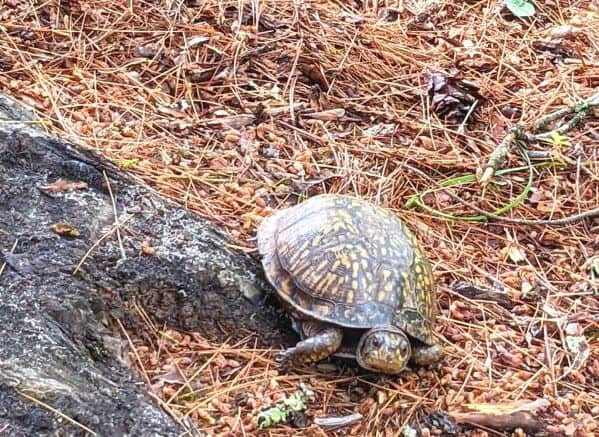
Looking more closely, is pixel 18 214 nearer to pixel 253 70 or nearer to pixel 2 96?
pixel 2 96

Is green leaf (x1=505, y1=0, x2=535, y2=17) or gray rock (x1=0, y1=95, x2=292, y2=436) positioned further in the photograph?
green leaf (x1=505, y1=0, x2=535, y2=17)

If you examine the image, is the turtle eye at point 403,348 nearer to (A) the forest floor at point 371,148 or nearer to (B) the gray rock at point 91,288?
(A) the forest floor at point 371,148

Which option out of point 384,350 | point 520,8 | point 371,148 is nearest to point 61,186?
point 384,350

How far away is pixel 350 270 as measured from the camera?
8.24 feet

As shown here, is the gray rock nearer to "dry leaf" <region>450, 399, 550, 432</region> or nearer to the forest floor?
the forest floor

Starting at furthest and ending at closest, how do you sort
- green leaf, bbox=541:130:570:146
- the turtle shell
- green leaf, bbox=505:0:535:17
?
green leaf, bbox=505:0:535:17, green leaf, bbox=541:130:570:146, the turtle shell

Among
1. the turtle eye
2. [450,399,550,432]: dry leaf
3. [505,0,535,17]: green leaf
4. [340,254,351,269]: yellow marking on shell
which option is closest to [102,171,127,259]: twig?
[340,254,351,269]: yellow marking on shell

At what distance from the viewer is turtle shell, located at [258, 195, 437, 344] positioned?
249cm

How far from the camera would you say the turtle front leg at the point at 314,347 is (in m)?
2.46

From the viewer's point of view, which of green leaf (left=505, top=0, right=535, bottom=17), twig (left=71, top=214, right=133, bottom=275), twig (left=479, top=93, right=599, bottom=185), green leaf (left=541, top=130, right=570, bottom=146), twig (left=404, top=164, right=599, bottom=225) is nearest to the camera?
twig (left=71, top=214, right=133, bottom=275)

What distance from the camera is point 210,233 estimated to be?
8.93 feet

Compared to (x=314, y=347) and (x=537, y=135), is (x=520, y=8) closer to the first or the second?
(x=537, y=135)

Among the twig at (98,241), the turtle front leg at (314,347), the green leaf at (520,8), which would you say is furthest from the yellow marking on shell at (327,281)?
the green leaf at (520,8)

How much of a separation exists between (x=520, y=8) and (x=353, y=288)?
9.01ft
